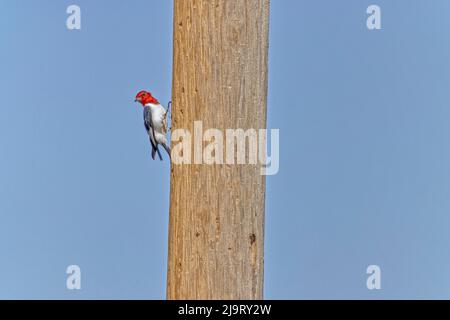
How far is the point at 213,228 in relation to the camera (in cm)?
221

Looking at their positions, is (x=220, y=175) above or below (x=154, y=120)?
below

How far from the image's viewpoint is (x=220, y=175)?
222cm

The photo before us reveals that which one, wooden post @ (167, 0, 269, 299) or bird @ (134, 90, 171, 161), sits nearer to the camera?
wooden post @ (167, 0, 269, 299)

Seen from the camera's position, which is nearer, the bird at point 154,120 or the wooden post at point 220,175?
the wooden post at point 220,175

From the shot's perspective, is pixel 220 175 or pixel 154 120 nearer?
pixel 220 175

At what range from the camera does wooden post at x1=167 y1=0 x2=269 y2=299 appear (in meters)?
2.21

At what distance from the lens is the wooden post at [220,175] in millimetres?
2211
